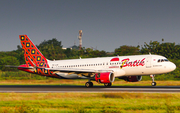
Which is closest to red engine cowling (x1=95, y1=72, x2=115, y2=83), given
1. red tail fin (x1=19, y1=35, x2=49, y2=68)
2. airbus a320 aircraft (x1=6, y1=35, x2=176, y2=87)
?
airbus a320 aircraft (x1=6, y1=35, x2=176, y2=87)

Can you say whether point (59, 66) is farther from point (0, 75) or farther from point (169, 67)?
point (0, 75)

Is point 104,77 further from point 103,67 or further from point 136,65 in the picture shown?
point 136,65

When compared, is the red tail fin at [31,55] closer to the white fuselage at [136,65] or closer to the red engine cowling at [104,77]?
the white fuselage at [136,65]

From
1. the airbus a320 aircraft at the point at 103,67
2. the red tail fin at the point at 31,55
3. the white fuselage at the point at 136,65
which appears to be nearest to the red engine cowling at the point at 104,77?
the airbus a320 aircraft at the point at 103,67

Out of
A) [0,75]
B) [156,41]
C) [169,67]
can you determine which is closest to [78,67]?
[169,67]

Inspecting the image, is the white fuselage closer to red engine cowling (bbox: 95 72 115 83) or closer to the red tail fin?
red engine cowling (bbox: 95 72 115 83)

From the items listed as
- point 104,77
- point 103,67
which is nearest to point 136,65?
point 104,77

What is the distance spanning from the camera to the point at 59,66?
38969 millimetres

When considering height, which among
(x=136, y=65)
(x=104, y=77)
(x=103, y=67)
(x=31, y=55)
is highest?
(x=31, y=55)

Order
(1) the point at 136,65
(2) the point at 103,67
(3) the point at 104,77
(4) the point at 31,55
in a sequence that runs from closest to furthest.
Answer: (3) the point at 104,77, (1) the point at 136,65, (2) the point at 103,67, (4) the point at 31,55

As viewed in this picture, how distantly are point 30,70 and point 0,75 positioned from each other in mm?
24526

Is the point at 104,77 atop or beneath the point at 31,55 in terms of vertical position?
beneath

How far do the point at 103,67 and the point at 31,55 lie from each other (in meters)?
12.6

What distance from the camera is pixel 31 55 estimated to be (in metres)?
40.7
